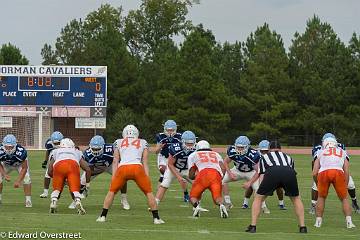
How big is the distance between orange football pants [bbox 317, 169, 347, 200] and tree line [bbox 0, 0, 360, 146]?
37483 mm

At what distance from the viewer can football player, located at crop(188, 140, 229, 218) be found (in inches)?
479

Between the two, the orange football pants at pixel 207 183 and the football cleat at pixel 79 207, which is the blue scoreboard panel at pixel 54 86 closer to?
the football cleat at pixel 79 207

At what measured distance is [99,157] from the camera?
14.0 metres

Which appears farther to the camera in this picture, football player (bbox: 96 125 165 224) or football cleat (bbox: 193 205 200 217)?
football cleat (bbox: 193 205 200 217)

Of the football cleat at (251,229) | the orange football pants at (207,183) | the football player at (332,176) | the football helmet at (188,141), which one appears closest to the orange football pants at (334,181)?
the football player at (332,176)

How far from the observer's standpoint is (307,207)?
14.5 meters

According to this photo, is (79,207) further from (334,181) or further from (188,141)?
(334,181)

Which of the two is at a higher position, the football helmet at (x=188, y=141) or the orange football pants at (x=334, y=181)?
the football helmet at (x=188, y=141)

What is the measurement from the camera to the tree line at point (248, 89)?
4956 cm

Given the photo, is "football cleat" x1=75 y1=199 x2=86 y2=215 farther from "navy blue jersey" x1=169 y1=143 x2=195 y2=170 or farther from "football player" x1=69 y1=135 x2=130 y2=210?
"navy blue jersey" x1=169 y1=143 x2=195 y2=170

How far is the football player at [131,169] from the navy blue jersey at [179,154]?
2.27 m

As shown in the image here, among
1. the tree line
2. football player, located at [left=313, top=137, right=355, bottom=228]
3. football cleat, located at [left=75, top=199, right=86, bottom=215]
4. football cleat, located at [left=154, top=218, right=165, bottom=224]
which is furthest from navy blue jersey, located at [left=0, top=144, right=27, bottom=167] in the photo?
the tree line

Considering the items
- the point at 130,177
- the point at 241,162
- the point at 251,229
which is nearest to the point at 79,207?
the point at 130,177

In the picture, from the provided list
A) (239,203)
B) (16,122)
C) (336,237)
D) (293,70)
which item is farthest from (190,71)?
(336,237)
